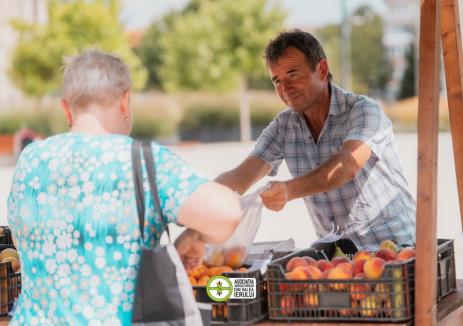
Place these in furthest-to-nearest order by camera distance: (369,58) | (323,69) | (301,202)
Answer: (369,58), (301,202), (323,69)

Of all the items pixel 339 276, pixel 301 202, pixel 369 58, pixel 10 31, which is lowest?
pixel 301 202

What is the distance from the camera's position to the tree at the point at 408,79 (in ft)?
140

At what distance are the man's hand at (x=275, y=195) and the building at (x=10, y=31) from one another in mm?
29528

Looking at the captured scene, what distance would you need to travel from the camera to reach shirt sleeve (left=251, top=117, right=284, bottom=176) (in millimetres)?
4230

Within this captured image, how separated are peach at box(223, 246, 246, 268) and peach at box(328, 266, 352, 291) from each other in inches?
17.2

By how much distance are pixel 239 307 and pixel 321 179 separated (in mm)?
768

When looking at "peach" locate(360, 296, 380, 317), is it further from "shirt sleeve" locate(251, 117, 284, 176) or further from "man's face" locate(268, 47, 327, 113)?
"shirt sleeve" locate(251, 117, 284, 176)

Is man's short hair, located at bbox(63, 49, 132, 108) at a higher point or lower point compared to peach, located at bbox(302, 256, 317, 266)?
higher

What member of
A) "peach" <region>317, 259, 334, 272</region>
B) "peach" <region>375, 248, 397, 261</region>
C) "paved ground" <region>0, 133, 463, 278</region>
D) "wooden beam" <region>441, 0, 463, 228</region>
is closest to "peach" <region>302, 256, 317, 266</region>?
"peach" <region>317, 259, 334, 272</region>

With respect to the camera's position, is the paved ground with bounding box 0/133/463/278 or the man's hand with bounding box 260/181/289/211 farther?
the paved ground with bounding box 0/133/463/278

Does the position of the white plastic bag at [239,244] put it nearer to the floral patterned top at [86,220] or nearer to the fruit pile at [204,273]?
the fruit pile at [204,273]

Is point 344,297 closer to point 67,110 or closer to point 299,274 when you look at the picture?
point 299,274

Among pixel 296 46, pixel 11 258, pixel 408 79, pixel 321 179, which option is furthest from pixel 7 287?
pixel 408 79

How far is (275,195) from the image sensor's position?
11.1 ft
